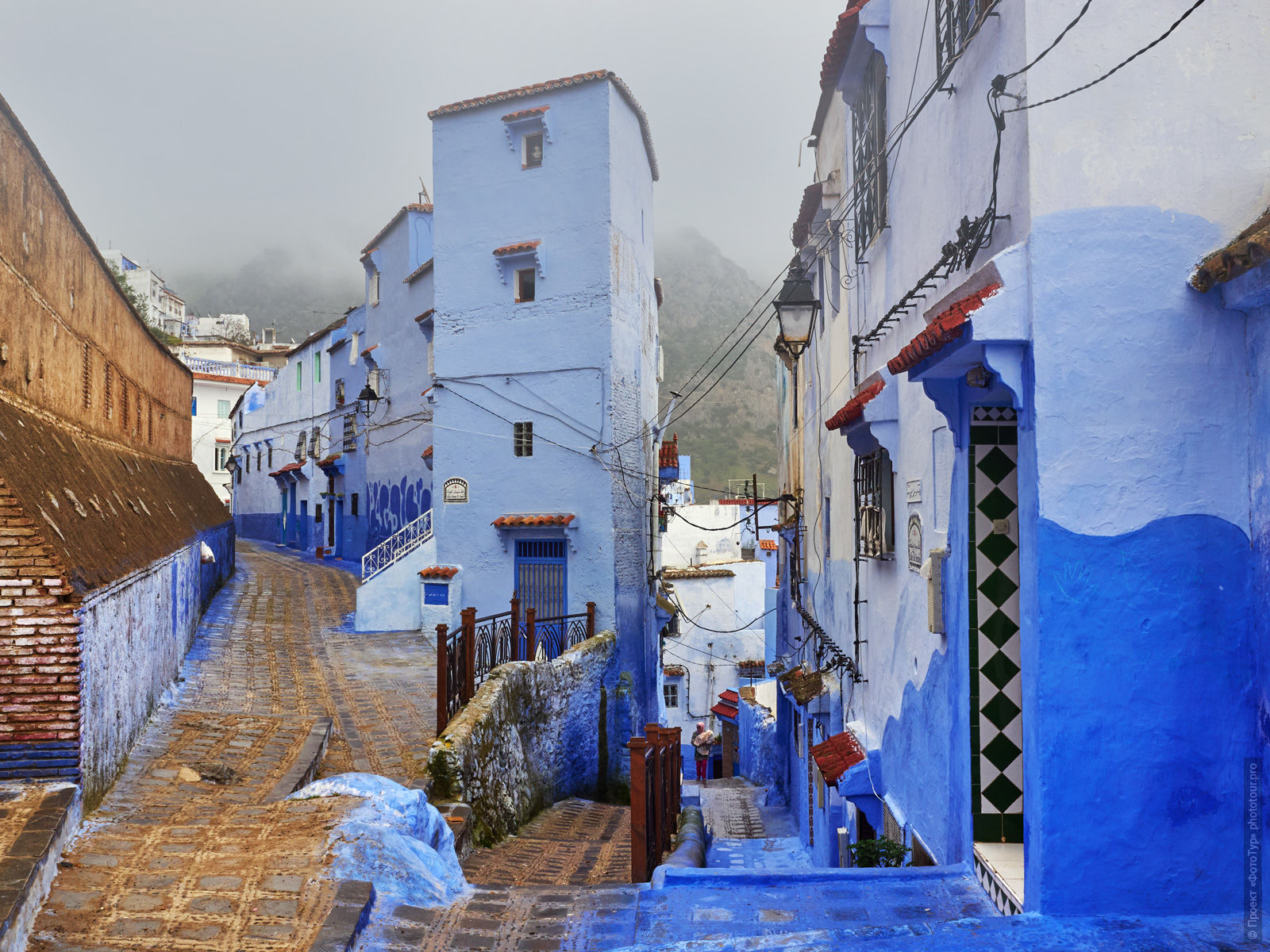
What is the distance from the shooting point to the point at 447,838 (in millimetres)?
7004

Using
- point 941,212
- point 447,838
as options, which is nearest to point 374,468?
point 447,838

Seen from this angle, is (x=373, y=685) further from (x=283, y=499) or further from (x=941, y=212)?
(x=283, y=499)

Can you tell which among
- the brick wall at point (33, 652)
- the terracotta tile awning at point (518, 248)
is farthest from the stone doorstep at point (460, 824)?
the terracotta tile awning at point (518, 248)

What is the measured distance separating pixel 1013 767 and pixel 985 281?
276cm

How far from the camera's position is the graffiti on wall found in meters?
25.2

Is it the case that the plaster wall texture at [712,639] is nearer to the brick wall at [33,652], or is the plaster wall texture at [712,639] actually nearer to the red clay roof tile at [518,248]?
the red clay roof tile at [518,248]

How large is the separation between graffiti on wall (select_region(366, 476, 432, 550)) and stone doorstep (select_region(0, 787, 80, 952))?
18891mm

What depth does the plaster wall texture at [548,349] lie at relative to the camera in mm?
18391

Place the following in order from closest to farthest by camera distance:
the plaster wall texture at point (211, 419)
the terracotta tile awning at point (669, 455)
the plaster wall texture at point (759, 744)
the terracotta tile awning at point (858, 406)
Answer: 1. the terracotta tile awning at point (858, 406)
2. the plaster wall texture at point (759, 744)
3. the terracotta tile awning at point (669, 455)
4. the plaster wall texture at point (211, 419)

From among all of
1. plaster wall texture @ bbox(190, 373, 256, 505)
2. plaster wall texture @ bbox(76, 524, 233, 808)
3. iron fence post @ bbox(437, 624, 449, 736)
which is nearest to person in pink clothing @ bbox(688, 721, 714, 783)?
plaster wall texture @ bbox(76, 524, 233, 808)

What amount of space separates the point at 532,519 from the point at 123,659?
11.1 meters

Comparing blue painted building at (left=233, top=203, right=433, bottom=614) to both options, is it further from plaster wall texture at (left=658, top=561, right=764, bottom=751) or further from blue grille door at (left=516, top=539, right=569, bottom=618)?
plaster wall texture at (left=658, top=561, right=764, bottom=751)

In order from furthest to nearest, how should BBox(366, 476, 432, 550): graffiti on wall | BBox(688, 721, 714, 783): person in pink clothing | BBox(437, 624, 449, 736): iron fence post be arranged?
BBox(688, 721, 714, 783): person in pink clothing → BBox(366, 476, 432, 550): graffiti on wall → BBox(437, 624, 449, 736): iron fence post

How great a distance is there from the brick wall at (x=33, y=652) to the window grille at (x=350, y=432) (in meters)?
24.9
